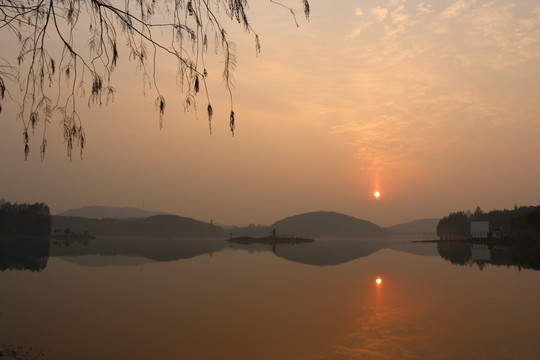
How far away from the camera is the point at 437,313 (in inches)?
784

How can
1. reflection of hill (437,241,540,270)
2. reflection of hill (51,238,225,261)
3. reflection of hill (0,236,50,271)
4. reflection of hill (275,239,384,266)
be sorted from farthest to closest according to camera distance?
reflection of hill (51,238,225,261), reflection of hill (275,239,384,266), reflection of hill (437,241,540,270), reflection of hill (0,236,50,271)

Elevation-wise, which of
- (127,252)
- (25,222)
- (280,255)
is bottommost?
(280,255)

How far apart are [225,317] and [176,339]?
13.4 ft

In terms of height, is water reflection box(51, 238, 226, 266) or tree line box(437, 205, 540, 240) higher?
tree line box(437, 205, 540, 240)

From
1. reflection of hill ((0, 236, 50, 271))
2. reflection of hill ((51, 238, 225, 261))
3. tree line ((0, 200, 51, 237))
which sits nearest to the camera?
reflection of hill ((0, 236, 50, 271))

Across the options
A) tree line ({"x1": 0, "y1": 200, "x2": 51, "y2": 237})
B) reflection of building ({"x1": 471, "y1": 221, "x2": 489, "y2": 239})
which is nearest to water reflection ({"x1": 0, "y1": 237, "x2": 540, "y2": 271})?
reflection of building ({"x1": 471, "y1": 221, "x2": 489, "y2": 239})

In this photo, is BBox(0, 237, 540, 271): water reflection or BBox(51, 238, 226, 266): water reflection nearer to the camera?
BBox(0, 237, 540, 271): water reflection

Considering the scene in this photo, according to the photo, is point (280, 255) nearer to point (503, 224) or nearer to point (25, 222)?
point (503, 224)

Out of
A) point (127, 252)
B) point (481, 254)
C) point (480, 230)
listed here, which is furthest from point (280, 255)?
point (480, 230)

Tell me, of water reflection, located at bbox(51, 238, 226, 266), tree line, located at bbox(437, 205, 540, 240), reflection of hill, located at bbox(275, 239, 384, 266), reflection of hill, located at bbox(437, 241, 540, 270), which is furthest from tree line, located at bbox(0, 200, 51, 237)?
tree line, located at bbox(437, 205, 540, 240)

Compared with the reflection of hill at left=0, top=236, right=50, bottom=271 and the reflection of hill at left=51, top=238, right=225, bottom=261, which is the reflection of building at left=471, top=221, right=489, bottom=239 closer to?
the reflection of hill at left=51, top=238, right=225, bottom=261

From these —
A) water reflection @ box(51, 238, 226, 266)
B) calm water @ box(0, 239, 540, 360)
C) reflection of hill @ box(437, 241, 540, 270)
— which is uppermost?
water reflection @ box(51, 238, 226, 266)

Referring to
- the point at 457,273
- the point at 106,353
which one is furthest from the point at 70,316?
the point at 457,273

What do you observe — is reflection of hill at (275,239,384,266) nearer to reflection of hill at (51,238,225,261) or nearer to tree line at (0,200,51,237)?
reflection of hill at (51,238,225,261)
